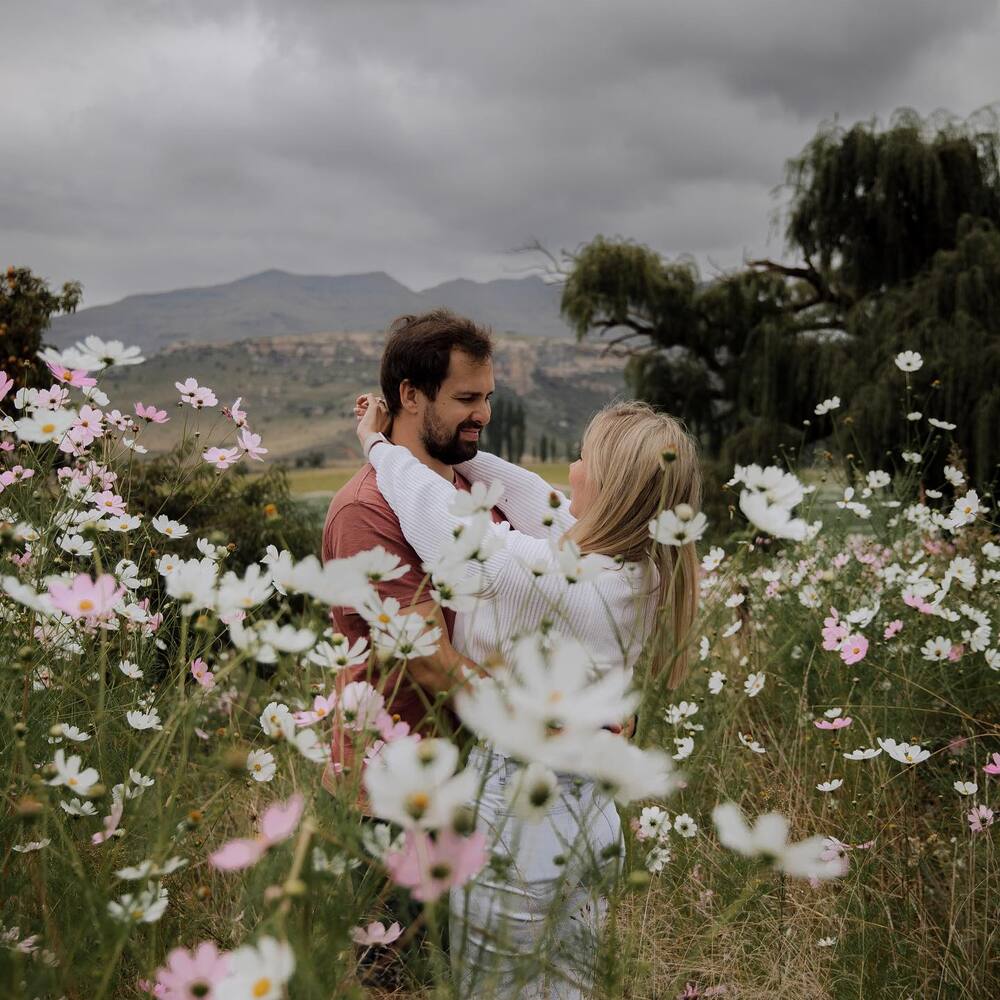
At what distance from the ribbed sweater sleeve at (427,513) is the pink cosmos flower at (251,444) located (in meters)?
0.31

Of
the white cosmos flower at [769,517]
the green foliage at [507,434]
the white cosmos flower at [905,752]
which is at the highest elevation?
the white cosmos flower at [769,517]

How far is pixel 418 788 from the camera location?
0.68 meters

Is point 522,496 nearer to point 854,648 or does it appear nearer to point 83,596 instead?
point 854,648

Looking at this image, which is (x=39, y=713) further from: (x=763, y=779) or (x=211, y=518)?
(x=211, y=518)

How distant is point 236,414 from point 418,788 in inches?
72.7

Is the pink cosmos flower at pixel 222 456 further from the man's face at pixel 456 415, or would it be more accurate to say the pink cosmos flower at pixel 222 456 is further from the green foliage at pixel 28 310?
the green foliage at pixel 28 310

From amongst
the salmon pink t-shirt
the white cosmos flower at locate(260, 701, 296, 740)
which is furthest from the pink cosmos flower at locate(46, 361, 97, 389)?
the white cosmos flower at locate(260, 701, 296, 740)

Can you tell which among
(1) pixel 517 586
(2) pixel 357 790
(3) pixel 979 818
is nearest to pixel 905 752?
(3) pixel 979 818

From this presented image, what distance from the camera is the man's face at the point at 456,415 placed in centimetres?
255

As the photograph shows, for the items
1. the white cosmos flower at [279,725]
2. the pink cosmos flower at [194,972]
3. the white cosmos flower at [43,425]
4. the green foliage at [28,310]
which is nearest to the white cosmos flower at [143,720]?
the white cosmos flower at [279,725]

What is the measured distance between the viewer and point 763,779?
288cm

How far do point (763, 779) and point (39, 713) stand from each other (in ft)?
7.00

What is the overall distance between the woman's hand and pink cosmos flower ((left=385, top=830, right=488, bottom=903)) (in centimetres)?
173

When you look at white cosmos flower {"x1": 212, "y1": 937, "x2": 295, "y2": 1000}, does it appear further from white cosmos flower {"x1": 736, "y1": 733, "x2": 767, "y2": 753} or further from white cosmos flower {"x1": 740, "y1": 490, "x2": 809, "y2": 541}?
white cosmos flower {"x1": 736, "y1": 733, "x2": 767, "y2": 753}
